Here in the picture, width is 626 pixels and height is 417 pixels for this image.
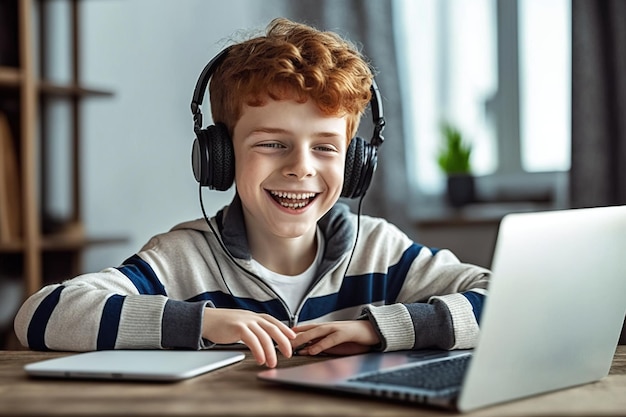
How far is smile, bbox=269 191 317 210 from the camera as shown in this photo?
1.44 metres

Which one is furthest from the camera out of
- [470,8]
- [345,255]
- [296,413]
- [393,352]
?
[470,8]

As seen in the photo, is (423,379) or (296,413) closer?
(296,413)

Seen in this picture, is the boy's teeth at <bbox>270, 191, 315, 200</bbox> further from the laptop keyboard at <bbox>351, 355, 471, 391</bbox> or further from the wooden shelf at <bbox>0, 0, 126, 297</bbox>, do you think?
the wooden shelf at <bbox>0, 0, 126, 297</bbox>

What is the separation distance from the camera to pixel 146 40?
3.11 metres

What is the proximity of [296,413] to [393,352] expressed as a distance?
403 mm

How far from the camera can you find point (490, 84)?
3004 mm

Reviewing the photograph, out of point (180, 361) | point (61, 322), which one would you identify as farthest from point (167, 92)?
point (180, 361)

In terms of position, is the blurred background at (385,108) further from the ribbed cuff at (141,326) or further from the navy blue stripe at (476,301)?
the ribbed cuff at (141,326)

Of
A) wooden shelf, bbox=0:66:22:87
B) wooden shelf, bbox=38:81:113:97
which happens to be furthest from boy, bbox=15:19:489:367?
wooden shelf, bbox=38:81:113:97

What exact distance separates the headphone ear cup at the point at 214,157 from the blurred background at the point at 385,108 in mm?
1394

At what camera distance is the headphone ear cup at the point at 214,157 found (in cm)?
141

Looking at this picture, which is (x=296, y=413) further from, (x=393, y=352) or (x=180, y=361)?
(x=393, y=352)

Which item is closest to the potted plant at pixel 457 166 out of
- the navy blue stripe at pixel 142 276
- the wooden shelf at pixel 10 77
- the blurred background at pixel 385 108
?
the blurred background at pixel 385 108

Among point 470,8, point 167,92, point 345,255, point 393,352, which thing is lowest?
point 393,352
